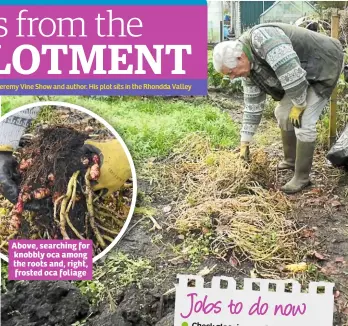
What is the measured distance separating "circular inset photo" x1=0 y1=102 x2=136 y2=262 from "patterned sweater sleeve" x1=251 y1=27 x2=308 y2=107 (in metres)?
0.73

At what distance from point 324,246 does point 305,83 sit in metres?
0.72

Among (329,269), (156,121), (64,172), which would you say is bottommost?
(329,269)

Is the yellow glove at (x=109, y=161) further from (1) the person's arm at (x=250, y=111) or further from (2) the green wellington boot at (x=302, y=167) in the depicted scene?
(2) the green wellington boot at (x=302, y=167)

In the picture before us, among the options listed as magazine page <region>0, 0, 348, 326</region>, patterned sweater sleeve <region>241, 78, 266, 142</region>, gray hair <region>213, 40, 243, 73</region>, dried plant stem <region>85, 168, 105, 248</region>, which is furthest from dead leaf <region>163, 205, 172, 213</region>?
gray hair <region>213, 40, 243, 73</region>

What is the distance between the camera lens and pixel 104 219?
3.12 metres

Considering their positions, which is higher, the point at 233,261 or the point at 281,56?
the point at 281,56

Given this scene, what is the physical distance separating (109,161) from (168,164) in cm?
30

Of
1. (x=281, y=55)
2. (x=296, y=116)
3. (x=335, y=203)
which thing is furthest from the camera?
(x=335, y=203)

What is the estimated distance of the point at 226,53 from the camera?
9.94 feet

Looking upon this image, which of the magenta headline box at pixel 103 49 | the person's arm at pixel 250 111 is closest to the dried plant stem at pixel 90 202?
the magenta headline box at pixel 103 49

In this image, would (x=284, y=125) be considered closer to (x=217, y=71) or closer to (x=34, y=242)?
(x=217, y=71)

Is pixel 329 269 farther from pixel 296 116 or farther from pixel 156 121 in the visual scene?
pixel 156 121

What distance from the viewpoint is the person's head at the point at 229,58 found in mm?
3029

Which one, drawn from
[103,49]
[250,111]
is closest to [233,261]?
[250,111]
